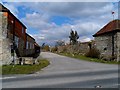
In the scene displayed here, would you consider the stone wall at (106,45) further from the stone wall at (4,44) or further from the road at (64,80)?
the road at (64,80)

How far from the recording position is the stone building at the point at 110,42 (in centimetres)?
3744

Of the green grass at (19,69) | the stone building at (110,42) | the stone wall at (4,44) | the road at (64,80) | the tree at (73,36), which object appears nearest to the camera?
the road at (64,80)

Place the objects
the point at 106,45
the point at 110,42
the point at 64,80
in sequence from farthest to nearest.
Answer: the point at 106,45 → the point at 110,42 → the point at 64,80

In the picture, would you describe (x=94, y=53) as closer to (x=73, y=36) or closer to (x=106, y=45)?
(x=106, y=45)

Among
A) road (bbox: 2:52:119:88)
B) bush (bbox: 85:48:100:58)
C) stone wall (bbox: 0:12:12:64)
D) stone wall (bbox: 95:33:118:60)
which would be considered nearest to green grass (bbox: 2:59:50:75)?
road (bbox: 2:52:119:88)

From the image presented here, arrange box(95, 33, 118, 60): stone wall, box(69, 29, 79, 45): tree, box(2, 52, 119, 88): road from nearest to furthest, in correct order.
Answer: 1. box(2, 52, 119, 88): road
2. box(95, 33, 118, 60): stone wall
3. box(69, 29, 79, 45): tree

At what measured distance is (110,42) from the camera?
39.5 metres

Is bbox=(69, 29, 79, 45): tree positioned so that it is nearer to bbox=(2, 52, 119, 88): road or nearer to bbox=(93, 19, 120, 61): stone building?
bbox=(93, 19, 120, 61): stone building

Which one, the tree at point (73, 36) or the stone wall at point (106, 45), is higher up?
the tree at point (73, 36)

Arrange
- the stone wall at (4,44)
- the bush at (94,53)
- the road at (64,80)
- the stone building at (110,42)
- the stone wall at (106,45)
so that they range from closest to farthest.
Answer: the road at (64,80) < the stone wall at (4,44) < the stone building at (110,42) < the stone wall at (106,45) < the bush at (94,53)

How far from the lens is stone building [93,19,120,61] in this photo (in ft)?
123

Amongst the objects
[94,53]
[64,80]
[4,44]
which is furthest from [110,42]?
[64,80]

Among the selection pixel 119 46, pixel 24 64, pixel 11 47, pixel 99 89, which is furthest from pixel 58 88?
pixel 119 46

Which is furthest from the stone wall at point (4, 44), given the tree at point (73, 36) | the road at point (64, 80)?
the tree at point (73, 36)
